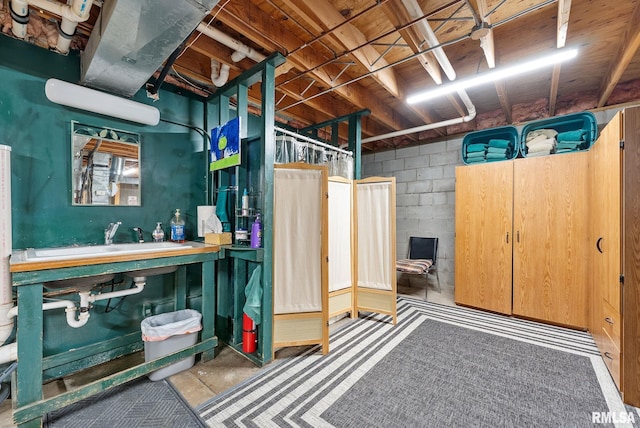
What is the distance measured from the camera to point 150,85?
7.92 ft

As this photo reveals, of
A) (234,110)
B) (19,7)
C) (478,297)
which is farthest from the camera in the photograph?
(478,297)

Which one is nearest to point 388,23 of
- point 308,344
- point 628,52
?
point 628,52

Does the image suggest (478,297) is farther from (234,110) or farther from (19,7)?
(19,7)

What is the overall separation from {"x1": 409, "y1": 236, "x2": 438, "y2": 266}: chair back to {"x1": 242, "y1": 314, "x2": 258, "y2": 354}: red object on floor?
10.1ft

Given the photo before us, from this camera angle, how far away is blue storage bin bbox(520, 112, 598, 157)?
3.01 metres

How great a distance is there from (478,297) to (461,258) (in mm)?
530

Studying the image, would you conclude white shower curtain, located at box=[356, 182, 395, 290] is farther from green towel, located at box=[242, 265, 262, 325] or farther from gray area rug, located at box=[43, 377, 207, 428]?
gray area rug, located at box=[43, 377, 207, 428]

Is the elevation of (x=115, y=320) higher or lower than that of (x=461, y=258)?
lower


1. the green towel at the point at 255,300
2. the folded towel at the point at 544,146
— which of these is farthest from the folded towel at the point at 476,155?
the green towel at the point at 255,300

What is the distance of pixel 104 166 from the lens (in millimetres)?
2254

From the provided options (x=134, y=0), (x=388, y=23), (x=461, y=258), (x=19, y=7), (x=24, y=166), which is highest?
(x=388, y=23)

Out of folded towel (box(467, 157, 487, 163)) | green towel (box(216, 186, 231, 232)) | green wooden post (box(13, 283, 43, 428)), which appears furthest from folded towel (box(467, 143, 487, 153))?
green wooden post (box(13, 283, 43, 428))

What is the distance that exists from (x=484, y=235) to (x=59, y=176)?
4.41m

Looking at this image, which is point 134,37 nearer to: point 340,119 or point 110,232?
point 110,232
